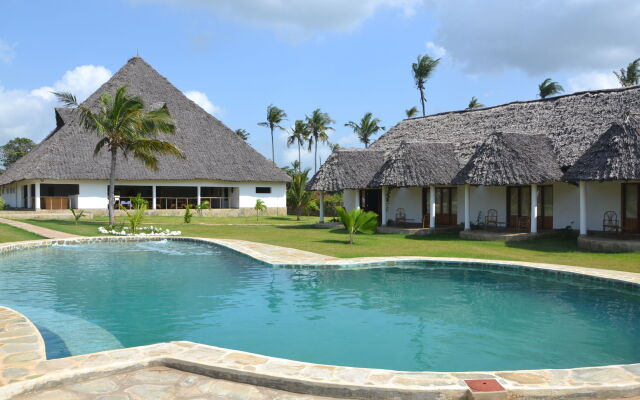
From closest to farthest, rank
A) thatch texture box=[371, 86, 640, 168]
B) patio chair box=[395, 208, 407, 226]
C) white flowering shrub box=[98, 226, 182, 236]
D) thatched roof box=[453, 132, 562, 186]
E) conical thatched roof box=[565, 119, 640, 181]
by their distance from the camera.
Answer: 1. conical thatched roof box=[565, 119, 640, 181]
2. thatched roof box=[453, 132, 562, 186]
3. thatch texture box=[371, 86, 640, 168]
4. white flowering shrub box=[98, 226, 182, 236]
5. patio chair box=[395, 208, 407, 226]

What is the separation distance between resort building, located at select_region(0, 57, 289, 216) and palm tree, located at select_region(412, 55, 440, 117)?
1795 cm

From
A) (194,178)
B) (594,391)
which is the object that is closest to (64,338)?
(594,391)

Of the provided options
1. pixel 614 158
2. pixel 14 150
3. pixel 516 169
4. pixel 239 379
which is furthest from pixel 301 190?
pixel 14 150

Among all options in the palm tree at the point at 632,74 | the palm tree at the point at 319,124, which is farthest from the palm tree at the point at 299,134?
the palm tree at the point at 632,74

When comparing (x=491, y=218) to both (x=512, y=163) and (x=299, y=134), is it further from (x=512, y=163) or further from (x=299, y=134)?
(x=299, y=134)

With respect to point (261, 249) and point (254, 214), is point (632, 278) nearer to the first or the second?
point (261, 249)

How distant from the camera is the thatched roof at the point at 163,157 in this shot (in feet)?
103

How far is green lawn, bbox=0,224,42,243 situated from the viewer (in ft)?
56.6

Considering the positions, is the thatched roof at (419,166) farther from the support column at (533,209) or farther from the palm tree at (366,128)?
the palm tree at (366,128)

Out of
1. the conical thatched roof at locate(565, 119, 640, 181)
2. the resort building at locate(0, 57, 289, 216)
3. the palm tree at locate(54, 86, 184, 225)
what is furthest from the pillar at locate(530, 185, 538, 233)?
the resort building at locate(0, 57, 289, 216)

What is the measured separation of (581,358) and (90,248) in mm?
14630

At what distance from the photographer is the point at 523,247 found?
53.8ft

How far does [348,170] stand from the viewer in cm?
2428

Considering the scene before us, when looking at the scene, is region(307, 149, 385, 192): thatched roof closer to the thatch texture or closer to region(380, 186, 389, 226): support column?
region(380, 186, 389, 226): support column
